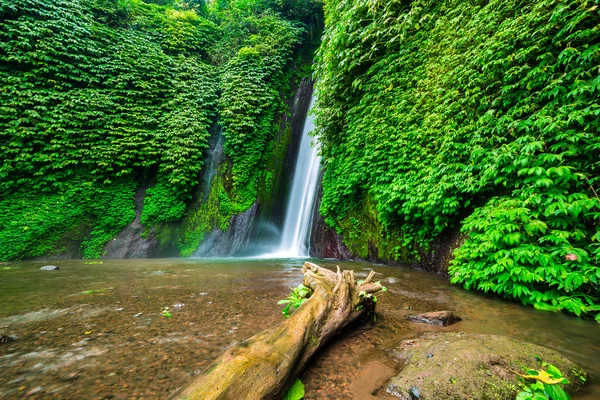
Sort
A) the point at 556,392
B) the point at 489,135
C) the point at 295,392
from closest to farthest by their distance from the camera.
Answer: the point at 556,392
the point at 295,392
the point at 489,135

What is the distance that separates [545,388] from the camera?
1.17m

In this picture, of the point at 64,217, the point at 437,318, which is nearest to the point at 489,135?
the point at 437,318

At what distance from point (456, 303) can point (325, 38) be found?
7.83 meters

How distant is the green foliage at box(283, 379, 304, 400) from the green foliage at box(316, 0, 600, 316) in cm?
286

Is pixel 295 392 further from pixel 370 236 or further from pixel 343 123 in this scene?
pixel 343 123

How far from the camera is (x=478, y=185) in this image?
3539mm

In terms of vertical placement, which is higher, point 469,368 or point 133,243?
point 469,368

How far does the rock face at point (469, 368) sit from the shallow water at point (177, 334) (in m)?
0.11

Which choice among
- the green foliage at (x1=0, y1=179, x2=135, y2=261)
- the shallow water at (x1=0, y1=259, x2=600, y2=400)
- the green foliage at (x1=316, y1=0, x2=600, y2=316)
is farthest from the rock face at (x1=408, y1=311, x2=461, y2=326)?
the green foliage at (x1=0, y1=179, x2=135, y2=261)

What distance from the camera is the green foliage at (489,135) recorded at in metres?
2.62

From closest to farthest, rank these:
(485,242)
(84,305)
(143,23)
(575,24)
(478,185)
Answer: (84,305) → (575,24) → (485,242) → (478,185) → (143,23)

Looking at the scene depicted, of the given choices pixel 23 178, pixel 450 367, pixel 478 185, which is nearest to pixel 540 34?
pixel 478 185

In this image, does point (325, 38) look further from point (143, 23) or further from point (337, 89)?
point (143, 23)

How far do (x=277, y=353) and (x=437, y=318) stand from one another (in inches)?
68.2
